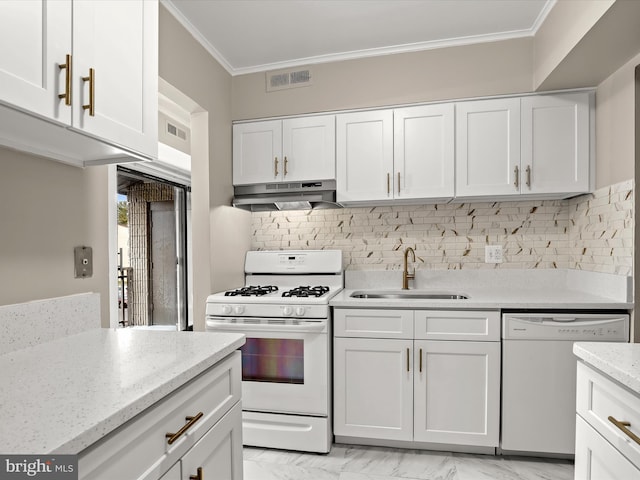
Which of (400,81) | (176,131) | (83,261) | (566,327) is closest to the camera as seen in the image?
(83,261)

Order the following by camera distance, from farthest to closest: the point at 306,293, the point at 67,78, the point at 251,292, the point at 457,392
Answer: the point at 251,292
the point at 306,293
the point at 457,392
the point at 67,78

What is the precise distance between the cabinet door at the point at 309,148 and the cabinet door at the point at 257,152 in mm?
55

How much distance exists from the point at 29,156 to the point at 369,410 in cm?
213

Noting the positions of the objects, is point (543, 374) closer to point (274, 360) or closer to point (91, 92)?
point (274, 360)

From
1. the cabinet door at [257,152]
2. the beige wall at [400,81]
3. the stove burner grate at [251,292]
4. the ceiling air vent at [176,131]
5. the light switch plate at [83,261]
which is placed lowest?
the stove burner grate at [251,292]

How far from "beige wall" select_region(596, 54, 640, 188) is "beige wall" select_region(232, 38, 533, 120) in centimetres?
45

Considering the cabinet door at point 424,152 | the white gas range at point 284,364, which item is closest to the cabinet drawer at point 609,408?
the white gas range at point 284,364

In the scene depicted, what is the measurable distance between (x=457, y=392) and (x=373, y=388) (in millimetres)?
494

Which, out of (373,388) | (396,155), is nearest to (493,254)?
(396,155)

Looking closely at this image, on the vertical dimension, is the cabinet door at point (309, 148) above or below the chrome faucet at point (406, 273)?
above

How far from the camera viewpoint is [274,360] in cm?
233

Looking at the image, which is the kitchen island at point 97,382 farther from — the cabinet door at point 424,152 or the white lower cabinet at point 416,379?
→ the cabinet door at point 424,152

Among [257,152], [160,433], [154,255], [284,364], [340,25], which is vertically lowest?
[284,364]

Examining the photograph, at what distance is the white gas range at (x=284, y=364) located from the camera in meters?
2.26
